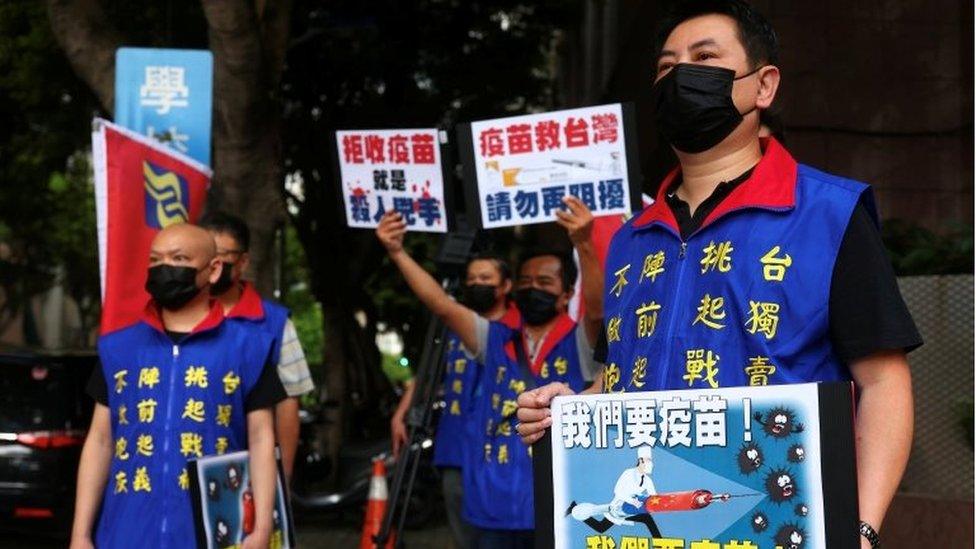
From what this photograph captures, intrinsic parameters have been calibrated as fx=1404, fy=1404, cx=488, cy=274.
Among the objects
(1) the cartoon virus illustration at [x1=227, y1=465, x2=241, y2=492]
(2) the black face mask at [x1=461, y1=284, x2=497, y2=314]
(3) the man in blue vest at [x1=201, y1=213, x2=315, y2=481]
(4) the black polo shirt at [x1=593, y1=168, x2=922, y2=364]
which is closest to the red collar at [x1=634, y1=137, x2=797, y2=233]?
(4) the black polo shirt at [x1=593, y1=168, x2=922, y2=364]

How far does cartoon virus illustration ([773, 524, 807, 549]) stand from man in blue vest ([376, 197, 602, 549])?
10.9 feet

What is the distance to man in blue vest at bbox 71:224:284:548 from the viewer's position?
4.53 m

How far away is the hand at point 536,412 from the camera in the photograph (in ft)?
7.95

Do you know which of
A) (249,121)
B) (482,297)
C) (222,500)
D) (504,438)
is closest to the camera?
(222,500)

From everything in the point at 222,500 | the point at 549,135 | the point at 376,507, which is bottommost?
the point at 376,507

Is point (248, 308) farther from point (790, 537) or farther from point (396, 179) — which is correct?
point (790, 537)

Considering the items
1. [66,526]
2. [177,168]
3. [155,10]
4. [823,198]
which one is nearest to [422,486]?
[66,526]

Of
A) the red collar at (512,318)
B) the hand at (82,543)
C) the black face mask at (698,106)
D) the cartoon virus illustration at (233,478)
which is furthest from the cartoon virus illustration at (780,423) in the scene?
the red collar at (512,318)

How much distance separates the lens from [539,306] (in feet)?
19.4

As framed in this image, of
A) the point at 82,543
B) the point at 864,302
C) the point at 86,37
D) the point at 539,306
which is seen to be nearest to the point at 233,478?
the point at 82,543

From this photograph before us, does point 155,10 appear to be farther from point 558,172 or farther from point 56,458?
point 558,172

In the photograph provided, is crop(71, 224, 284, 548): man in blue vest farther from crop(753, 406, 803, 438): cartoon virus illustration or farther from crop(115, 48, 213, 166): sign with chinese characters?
crop(753, 406, 803, 438): cartoon virus illustration

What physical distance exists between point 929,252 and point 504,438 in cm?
287

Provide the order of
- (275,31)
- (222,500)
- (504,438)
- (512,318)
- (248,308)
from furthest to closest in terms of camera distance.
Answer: (275,31)
(512,318)
(504,438)
(248,308)
(222,500)
